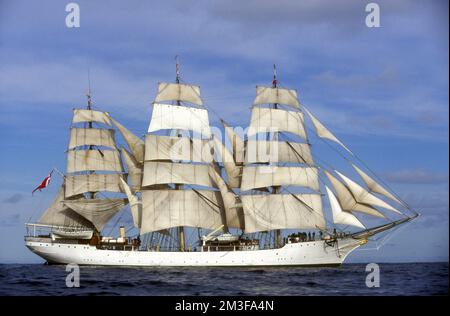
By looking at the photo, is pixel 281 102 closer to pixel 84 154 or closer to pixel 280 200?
pixel 280 200

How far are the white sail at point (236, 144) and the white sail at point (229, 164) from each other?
765 mm

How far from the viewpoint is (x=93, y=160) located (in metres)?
88.8

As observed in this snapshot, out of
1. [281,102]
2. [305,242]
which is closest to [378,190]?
[305,242]

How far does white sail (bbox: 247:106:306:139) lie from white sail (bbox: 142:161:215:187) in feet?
25.3

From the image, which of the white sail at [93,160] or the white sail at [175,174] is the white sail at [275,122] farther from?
the white sail at [93,160]

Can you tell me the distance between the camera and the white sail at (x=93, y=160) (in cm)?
8819

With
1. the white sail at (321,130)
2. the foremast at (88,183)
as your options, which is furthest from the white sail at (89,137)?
the white sail at (321,130)

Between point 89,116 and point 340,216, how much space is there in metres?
34.8

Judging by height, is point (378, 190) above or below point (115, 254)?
above

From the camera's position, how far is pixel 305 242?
79188 mm

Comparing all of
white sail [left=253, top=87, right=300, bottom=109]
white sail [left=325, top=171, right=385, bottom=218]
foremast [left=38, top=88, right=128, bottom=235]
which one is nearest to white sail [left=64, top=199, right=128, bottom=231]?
foremast [left=38, top=88, right=128, bottom=235]

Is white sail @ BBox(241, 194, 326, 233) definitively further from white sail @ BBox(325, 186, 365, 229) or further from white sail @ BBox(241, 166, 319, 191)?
white sail @ BBox(325, 186, 365, 229)

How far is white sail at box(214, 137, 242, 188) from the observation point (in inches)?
3260
